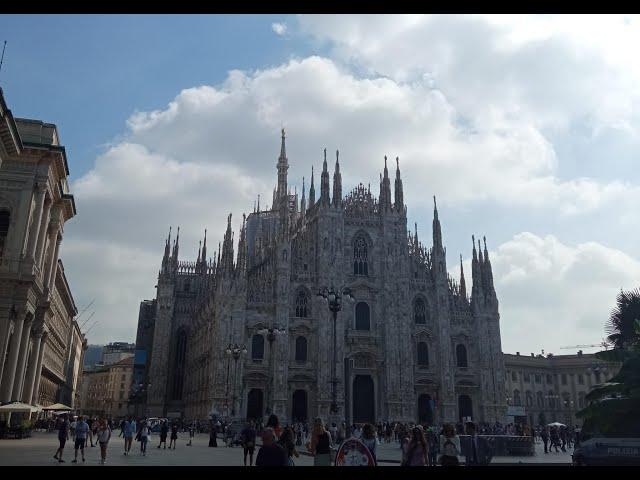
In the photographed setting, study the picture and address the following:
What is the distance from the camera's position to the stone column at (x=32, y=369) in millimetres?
31094

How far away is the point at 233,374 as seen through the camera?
44406 millimetres

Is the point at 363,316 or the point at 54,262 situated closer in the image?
the point at 54,262

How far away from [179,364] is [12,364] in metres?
40.0

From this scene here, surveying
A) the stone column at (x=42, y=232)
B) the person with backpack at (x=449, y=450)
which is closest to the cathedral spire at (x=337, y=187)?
the stone column at (x=42, y=232)

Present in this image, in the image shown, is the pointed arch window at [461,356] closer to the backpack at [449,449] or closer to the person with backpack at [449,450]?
the person with backpack at [449,450]

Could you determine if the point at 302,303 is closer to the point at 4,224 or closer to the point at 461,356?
the point at 461,356

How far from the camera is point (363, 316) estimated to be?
50.1 m

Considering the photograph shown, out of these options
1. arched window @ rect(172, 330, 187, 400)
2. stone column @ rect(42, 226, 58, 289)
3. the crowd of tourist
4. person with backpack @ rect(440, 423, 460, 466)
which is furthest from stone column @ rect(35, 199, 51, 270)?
arched window @ rect(172, 330, 187, 400)

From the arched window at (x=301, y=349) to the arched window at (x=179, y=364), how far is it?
23180 millimetres

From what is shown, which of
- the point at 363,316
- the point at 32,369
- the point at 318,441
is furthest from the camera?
the point at 363,316

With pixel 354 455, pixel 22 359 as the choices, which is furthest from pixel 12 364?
pixel 354 455
